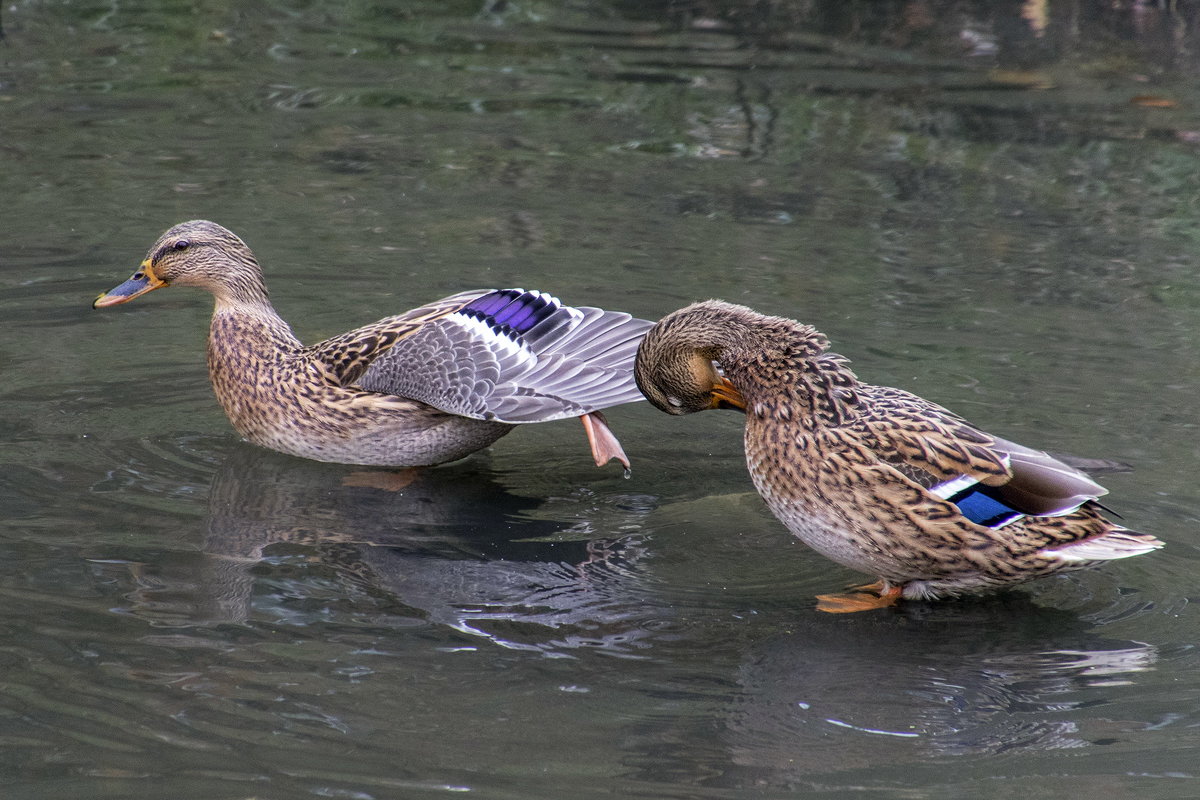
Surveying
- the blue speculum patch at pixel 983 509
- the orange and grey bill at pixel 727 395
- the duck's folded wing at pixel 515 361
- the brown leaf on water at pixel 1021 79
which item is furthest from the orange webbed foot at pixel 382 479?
the brown leaf on water at pixel 1021 79

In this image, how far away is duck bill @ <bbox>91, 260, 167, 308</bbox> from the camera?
6.69 m

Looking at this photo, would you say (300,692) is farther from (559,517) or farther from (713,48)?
(713,48)

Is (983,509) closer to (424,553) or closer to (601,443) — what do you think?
(601,443)

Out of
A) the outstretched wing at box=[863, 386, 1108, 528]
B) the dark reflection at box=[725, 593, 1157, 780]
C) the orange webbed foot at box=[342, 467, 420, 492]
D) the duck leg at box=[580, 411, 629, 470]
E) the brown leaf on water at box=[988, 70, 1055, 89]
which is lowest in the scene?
the dark reflection at box=[725, 593, 1157, 780]

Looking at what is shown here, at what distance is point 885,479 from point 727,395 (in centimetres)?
72

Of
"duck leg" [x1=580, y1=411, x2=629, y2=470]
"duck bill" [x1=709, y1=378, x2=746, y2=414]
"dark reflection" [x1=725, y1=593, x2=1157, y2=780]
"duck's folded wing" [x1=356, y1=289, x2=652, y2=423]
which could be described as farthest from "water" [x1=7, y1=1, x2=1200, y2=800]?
"duck bill" [x1=709, y1=378, x2=746, y2=414]

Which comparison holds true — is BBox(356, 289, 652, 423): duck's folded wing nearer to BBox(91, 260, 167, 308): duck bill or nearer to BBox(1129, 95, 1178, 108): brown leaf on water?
BBox(91, 260, 167, 308): duck bill

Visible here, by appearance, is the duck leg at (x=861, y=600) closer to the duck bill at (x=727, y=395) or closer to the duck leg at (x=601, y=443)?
the duck bill at (x=727, y=395)

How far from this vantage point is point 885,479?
481 centimetres

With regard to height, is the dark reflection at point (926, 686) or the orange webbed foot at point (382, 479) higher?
the orange webbed foot at point (382, 479)

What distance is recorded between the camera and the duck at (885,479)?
15.7 ft

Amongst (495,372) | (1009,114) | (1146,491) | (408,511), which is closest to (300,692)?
(408,511)

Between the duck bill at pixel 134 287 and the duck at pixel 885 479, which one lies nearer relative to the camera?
the duck at pixel 885 479

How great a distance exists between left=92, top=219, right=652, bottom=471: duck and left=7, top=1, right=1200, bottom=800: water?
18 cm
